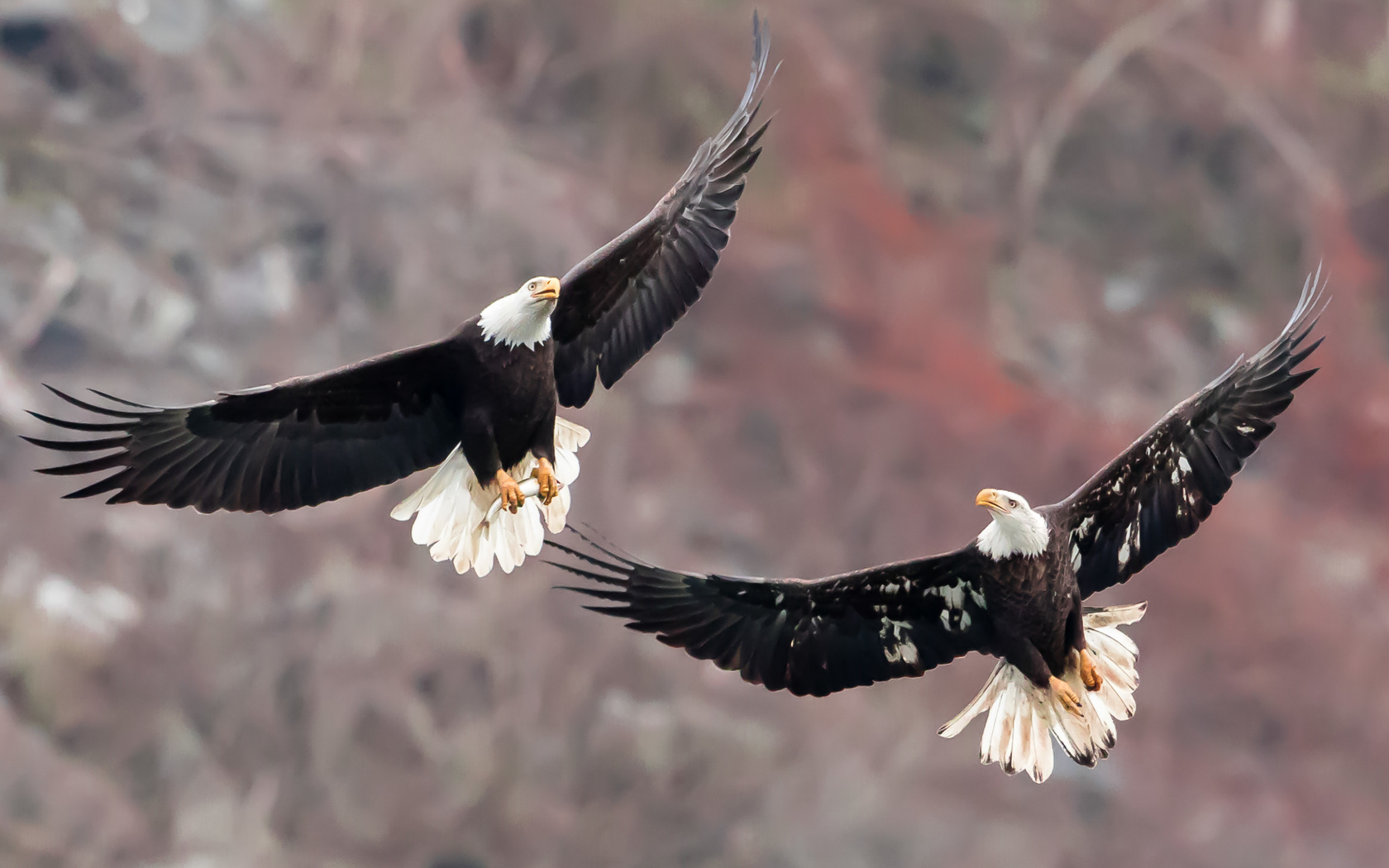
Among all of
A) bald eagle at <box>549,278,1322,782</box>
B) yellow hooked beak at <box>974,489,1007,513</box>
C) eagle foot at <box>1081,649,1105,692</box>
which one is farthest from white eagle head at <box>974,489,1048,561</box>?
eagle foot at <box>1081,649,1105,692</box>

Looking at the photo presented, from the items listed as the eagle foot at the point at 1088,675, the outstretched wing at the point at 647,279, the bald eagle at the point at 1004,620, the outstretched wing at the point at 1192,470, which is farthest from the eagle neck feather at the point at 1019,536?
the outstretched wing at the point at 647,279

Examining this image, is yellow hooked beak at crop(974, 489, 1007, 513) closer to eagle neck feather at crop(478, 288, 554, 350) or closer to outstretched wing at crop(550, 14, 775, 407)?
outstretched wing at crop(550, 14, 775, 407)

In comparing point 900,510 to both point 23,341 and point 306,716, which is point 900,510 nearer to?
point 306,716

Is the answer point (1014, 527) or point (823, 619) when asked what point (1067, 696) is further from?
point (823, 619)

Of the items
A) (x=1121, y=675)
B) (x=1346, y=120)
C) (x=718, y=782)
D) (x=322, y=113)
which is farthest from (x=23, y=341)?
(x=1346, y=120)

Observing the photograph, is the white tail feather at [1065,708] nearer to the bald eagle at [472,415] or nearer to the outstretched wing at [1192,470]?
the outstretched wing at [1192,470]

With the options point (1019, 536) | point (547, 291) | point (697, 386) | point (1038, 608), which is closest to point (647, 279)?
point (547, 291)
